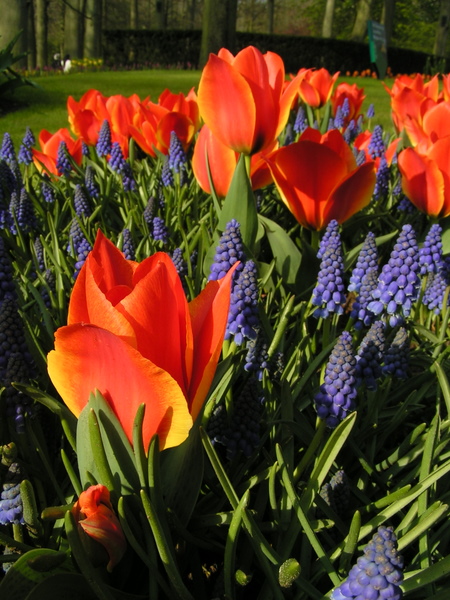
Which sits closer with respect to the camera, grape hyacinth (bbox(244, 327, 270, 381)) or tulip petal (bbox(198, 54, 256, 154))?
grape hyacinth (bbox(244, 327, 270, 381))

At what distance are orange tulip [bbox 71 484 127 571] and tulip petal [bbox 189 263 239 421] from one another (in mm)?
170

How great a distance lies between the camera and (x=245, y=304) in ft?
3.85

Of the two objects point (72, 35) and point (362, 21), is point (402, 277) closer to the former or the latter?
point (72, 35)

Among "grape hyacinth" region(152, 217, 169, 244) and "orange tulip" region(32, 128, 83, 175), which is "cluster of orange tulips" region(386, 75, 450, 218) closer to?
"grape hyacinth" region(152, 217, 169, 244)

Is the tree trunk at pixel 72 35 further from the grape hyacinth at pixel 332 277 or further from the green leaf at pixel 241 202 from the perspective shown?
the grape hyacinth at pixel 332 277

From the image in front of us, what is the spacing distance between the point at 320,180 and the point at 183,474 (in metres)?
1.10

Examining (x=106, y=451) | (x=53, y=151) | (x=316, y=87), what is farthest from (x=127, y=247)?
(x=316, y=87)

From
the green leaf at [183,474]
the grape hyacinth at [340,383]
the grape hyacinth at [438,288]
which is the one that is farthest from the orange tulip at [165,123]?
the green leaf at [183,474]

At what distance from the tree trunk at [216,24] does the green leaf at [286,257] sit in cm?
1108

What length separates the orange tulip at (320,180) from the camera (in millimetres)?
1664

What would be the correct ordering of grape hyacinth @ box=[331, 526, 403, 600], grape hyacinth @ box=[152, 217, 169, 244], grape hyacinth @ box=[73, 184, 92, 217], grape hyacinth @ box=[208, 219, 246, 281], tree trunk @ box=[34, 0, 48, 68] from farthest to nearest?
1. tree trunk @ box=[34, 0, 48, 68]
2. grape hyacinth @ box=[73, 184, 92, 217]
3. grape hyacinth @ box=[152, 217, 169, 244]
4. grape hyacinth @ box=[208, 219, 246, 281]
5. grape hyacinth @ box=[331, 526, 403, 600]

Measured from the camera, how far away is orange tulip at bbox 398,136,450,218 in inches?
72.7

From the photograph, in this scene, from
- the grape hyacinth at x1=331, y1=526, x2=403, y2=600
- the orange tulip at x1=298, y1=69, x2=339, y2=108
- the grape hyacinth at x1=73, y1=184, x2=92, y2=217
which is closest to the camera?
the grape hyacinth at x1=331, y1=526, x2=403, y2=600

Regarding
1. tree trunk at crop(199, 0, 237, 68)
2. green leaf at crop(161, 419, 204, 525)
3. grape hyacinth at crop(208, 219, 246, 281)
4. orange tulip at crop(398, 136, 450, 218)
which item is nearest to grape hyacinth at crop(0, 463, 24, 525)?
green leaf at crop(161, 419, 204, 525)
